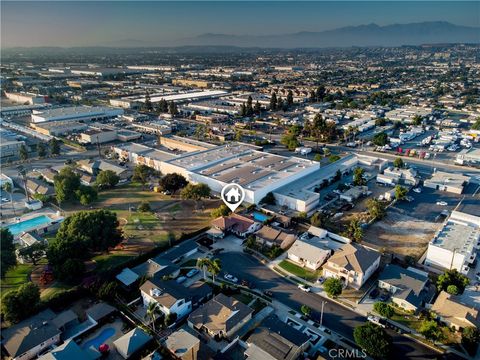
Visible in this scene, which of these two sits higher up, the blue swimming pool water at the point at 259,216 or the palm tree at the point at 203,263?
the palm tree at the point at 203,263

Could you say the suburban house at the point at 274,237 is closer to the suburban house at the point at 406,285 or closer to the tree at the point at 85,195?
the suburban house at the point at 406,285

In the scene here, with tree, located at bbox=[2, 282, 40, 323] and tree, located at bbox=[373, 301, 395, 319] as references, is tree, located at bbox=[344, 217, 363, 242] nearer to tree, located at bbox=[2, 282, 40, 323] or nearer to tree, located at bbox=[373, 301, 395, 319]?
tree, located at bbox=[373, 301, 395, 319]

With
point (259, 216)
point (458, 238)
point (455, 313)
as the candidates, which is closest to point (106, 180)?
point (259, 216)

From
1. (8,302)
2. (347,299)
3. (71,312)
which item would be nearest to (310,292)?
(347,299)

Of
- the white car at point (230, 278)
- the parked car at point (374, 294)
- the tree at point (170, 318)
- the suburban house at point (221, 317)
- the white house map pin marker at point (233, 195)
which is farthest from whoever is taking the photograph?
the white house map pin marker at point (233, 195)

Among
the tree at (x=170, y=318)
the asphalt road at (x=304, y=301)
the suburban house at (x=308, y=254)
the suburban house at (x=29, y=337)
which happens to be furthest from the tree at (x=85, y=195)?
the suburban house at (x=308, y=254)

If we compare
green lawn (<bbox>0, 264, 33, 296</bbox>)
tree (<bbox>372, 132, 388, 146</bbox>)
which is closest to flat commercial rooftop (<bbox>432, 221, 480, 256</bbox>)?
tree (<bbox>372, 132, 388, 146</bbox>)
